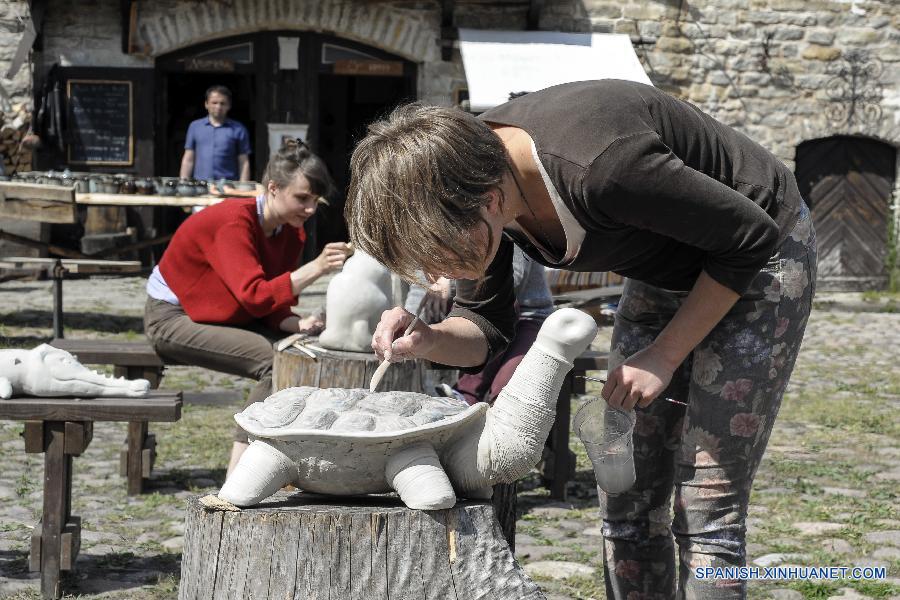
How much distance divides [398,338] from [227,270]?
249 cm

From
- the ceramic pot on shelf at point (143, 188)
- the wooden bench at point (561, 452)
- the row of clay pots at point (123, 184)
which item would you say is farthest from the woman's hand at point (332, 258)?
the ceramic pot on shelf at point (143, 188)

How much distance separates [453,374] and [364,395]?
9.44 feet

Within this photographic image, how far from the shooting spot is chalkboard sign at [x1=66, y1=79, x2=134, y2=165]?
12789 millimetres

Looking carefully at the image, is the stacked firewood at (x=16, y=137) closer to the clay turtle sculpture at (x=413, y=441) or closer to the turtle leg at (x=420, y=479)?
the clay turtle sculpture at (x=413, y=441)

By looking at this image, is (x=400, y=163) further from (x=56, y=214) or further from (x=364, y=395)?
(x=56, y=214)

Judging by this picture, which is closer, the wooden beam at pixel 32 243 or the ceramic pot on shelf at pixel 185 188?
the wooden beam at pixel 32 243

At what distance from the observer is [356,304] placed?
4.27 m

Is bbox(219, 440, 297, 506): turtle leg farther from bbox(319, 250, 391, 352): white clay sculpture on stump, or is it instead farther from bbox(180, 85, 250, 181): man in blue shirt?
bbox(180, 85, 250, 181): man in blue shirt

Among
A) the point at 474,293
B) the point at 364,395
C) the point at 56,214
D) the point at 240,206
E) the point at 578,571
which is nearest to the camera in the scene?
the point at 364,395

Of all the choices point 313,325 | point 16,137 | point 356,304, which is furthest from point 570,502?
point 16,137

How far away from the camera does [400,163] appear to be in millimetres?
2078

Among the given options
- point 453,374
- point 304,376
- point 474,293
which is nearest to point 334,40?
point 453,374

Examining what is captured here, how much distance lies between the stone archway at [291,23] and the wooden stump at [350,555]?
1113 cm

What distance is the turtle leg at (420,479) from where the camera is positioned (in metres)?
2.29
